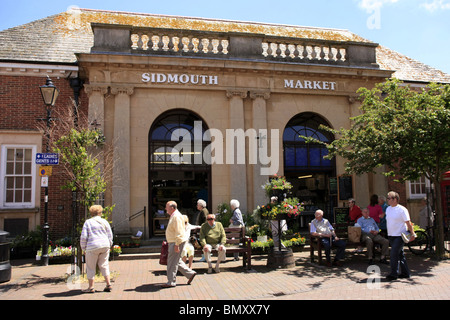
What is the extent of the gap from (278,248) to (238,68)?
6.85 m

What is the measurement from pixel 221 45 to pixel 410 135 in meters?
7.23

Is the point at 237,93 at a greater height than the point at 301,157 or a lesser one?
greater

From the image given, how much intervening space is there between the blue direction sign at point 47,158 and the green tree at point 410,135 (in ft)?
27.4

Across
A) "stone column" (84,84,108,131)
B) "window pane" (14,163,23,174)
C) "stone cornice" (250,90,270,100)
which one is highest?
"stone cornice" (250,90,270,100)

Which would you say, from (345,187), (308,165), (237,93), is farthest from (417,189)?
(237,93)

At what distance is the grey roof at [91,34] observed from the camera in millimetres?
13188

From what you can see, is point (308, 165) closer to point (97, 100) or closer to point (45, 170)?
point (97, 100)

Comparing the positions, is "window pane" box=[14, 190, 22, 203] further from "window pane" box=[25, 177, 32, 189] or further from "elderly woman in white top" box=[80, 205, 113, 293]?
"elderly woman in white top" box=[80, 205, 113, 293]

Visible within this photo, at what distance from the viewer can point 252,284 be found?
748 centimetres

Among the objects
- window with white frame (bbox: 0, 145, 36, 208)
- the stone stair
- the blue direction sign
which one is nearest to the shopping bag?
the stone stair

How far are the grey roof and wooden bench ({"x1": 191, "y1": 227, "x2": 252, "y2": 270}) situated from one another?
8.60 meters

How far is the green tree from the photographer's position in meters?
9.18

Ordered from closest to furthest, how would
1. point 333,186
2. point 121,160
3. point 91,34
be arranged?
point 121,160 → point 333,186 → point 91,34

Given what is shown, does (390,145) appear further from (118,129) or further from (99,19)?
(99,19)
